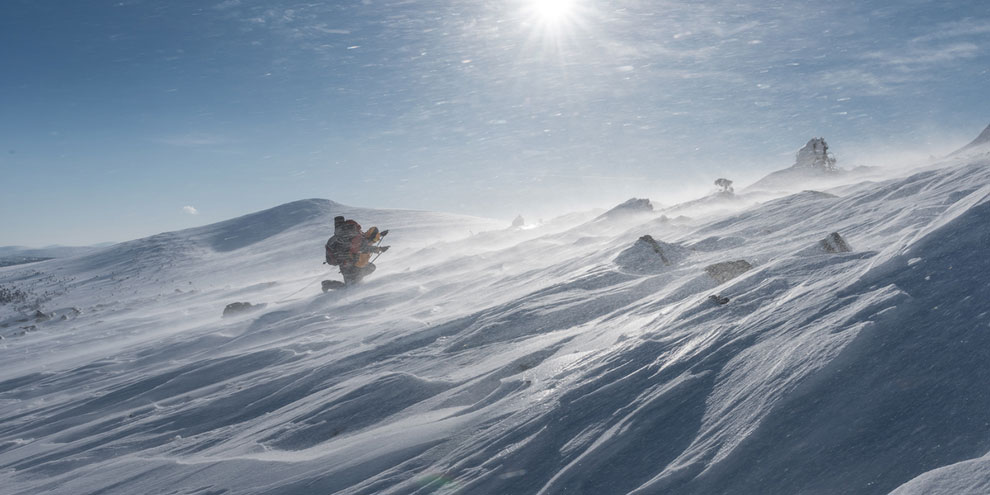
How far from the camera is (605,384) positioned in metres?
3.55

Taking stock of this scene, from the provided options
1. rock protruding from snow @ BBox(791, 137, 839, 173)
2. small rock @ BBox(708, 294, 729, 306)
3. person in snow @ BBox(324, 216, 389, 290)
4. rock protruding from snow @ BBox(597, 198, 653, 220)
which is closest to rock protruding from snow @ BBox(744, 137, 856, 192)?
rock protruding from snow @ BBox(791, 137, 839, 173)

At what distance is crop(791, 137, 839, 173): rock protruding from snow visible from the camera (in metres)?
31.5

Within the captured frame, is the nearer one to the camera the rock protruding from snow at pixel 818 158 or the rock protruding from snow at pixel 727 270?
the rock protruding from snow at pixel 727 270

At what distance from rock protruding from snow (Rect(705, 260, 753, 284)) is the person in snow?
986 centimetres

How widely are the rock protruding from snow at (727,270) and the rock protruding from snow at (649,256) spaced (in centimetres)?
158

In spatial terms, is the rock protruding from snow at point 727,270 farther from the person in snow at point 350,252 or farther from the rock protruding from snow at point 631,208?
the rock protruding from snow at point 631,208

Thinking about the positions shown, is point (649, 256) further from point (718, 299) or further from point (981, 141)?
point (981, 141)

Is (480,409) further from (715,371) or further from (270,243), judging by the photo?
(270,243)

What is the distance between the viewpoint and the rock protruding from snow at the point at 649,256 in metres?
7.69

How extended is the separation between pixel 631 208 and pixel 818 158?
18051 mm

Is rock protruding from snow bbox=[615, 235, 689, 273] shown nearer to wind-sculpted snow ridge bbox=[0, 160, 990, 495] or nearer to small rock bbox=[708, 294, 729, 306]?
wind-sculpted snow ridge bbox=[0, 160, 990, 495]

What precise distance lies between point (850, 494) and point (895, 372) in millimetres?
783

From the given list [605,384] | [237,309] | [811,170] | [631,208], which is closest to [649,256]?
[605,384]

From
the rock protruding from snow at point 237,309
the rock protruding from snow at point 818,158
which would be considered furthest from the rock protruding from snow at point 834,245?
the rock protruding from snow at point 818,158
